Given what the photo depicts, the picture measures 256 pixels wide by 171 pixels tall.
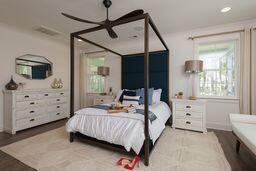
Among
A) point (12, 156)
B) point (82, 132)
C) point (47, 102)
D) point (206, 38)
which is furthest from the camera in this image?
point (47, 102)

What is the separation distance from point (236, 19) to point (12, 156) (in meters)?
5.11

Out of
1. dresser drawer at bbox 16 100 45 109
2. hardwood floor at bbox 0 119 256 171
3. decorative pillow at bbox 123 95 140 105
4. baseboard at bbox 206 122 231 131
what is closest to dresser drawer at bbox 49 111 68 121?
dresser drawer at bbox 16 100 45 109

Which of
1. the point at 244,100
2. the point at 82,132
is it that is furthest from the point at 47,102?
the point at 244,100

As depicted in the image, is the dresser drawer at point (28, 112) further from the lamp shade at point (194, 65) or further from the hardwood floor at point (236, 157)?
the hardwood floor at point (236, 157)

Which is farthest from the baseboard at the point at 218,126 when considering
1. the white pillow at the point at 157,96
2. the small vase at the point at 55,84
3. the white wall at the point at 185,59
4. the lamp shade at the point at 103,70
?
the small vase at the point at 55,84

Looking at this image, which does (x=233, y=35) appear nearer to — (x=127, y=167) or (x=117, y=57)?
(x=117, y=57)

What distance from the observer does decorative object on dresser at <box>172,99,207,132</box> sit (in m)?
3.09

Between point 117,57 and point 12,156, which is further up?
point 117,57

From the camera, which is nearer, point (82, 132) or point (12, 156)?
point (12, 156)

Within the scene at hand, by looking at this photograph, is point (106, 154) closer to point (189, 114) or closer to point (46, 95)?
point (189, 114)

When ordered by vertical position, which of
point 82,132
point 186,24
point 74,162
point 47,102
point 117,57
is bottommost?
point 74,162

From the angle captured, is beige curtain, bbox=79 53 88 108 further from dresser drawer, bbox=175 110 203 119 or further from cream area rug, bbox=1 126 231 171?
dresser drawer, bbox=175 110 203 119

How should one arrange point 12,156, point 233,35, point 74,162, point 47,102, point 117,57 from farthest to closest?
point 117,57 → point 47,102 → point 233,35 → point 12,156 → point 74,162

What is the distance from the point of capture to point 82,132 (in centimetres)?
241
